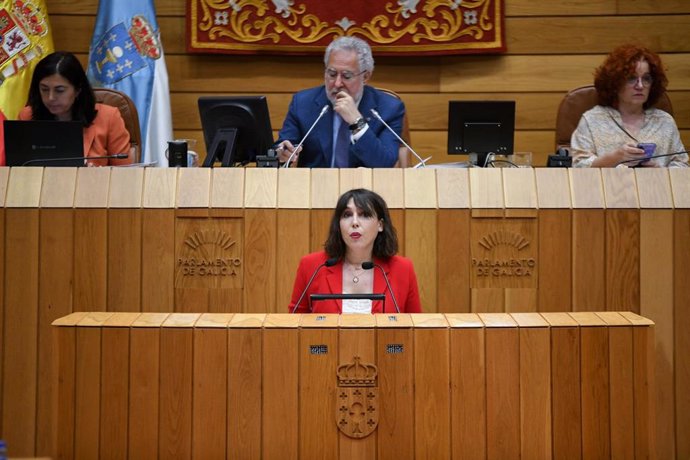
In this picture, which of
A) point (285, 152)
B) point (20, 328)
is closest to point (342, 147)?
point (285, 152)

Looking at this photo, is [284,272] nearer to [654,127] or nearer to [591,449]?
[591,449]

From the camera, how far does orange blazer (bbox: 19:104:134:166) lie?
456cm

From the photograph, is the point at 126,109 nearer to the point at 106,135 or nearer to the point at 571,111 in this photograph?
the point at 106,135

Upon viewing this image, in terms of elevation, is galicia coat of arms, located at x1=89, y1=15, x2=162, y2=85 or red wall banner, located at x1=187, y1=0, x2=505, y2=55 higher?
red wall banner, located at x1=187, y1=0, x2=505, y2=55

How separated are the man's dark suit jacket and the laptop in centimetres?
97

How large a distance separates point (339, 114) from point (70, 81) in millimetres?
1279

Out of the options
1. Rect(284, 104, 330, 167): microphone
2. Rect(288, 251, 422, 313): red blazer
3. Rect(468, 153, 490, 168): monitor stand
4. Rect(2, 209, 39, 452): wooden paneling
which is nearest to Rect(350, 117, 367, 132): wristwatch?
Rect(284, 104, 330, 167): microphone

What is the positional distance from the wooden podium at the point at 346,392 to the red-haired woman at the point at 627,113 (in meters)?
2.13

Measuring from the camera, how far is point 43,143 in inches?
163

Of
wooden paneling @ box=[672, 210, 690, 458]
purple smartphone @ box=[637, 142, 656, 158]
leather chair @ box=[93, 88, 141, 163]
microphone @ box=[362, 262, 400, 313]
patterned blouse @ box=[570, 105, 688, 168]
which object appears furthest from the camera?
leather chair @ box=[93, 88, 141, 163]

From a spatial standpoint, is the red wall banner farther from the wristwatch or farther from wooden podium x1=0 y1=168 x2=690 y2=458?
wooden podium x1=0 y1=168 x2=690 y2=458

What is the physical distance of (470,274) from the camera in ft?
12.6

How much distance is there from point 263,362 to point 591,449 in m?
0.91

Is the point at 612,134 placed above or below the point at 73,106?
below
